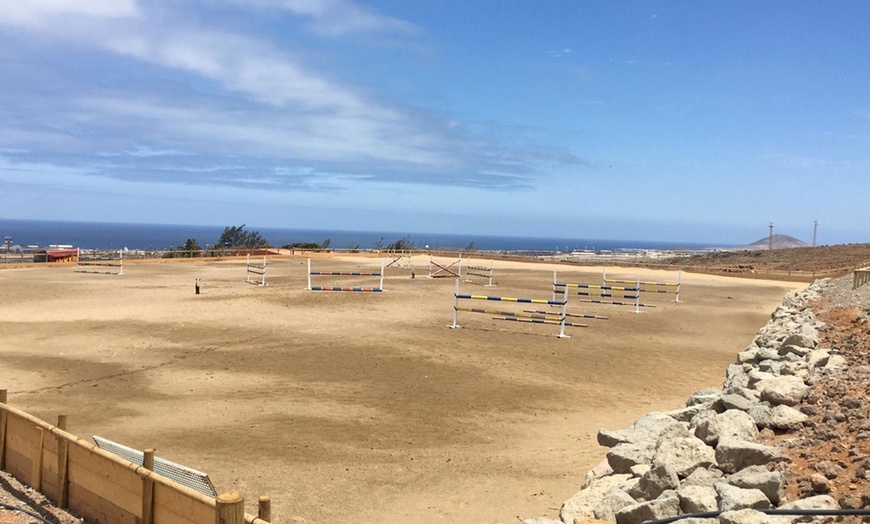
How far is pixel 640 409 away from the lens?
9812 millimetres

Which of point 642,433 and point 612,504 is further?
point 642,433

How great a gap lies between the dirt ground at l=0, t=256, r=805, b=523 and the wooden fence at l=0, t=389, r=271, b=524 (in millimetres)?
1208

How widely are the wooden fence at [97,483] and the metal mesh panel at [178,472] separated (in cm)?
19

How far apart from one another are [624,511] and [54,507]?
537 cm

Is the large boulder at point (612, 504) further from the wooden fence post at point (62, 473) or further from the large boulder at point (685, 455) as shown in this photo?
the wooden fence post at point (62, 473)

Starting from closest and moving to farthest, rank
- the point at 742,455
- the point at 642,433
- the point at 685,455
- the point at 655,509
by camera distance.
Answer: the point at 655,509, the point at 742,455, the point at 685,455, the point at 642,433

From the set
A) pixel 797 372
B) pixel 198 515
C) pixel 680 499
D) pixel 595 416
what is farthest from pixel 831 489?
pixel 595 416

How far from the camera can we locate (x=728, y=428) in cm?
517

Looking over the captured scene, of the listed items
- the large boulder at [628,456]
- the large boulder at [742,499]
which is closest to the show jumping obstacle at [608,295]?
the large boulder at [628,456]

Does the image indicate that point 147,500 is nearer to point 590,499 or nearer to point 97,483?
point 97,483

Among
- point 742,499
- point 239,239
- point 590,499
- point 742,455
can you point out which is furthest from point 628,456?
point 239,239

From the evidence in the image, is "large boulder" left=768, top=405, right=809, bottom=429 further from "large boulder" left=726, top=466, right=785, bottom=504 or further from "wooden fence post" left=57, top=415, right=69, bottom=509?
"wooden fence post" left=57, top=415, right=69, bottom=509

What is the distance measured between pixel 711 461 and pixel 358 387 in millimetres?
6788

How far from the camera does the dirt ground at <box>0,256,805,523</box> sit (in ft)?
21.8
